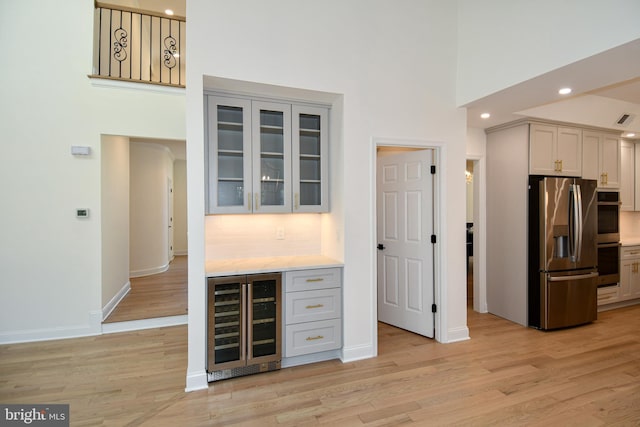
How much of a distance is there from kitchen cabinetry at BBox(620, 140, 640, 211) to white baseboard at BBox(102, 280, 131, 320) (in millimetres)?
7667

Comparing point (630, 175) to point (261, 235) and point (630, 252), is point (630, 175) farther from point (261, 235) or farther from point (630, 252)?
point (261, 235)

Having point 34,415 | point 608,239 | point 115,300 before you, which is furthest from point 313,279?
point 608,239

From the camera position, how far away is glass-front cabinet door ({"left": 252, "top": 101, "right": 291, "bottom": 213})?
3088 mm

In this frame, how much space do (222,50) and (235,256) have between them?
192 cm

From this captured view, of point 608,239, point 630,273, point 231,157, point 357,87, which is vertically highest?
point 357,87

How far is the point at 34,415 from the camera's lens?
7.61ft

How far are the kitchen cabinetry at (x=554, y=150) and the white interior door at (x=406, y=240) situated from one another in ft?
5.09

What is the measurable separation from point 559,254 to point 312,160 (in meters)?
3.26

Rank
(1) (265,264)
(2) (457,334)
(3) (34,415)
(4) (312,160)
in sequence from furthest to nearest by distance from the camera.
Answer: (2) (457,334)
(4) (312,160)
(1) (265,264)
(3) (34,415)

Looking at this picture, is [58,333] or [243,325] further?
[58,333]

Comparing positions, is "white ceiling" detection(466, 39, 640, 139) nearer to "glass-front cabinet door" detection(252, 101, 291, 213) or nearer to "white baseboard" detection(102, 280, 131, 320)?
"glass-front cabinet door" detection(252, 101, 291, 213)

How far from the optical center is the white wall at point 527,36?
227 cm

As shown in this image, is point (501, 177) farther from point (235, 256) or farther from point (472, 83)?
point (235, 256)

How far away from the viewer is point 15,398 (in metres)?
2.49
